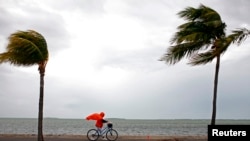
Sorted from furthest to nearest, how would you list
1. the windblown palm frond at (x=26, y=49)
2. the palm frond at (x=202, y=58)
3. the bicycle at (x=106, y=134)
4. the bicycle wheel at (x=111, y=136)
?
the bicycle wheel at (x=111, y=136), the bicycle at (x=106, y=134), the palm frond at (x=202, y=58), the windblown palm frond at (x=26, y=49)

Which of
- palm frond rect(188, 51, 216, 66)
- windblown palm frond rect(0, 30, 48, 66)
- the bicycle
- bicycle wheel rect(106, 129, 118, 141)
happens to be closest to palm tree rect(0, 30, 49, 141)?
windblown palm frond rect(0, 30, 48, 66)

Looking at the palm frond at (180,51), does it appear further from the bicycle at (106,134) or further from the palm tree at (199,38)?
the bicycle at (106,134)

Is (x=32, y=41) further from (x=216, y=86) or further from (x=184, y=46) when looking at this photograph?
(x=216, y=86)

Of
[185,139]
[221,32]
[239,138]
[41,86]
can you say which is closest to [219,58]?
[221,32]

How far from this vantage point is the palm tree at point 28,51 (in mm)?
19500

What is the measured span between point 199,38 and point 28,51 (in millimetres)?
9261

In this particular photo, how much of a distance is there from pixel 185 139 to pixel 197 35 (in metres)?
6.77

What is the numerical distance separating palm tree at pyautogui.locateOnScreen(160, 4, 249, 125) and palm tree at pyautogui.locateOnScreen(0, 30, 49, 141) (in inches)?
268

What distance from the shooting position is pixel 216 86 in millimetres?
21188

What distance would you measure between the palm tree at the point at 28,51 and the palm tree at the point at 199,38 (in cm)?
682

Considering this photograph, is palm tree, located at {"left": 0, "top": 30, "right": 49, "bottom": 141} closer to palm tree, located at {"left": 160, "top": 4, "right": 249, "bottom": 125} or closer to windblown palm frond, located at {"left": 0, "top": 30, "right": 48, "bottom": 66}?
windblown palm frond, located at {"left": 0, "top": 30, "right": 48, "bottom": 66}

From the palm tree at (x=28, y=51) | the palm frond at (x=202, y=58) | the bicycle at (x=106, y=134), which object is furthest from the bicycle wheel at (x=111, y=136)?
the palm frond at (x=202, y=58)

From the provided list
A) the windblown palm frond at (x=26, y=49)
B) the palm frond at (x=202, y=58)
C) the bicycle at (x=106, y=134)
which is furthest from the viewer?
the bicycle at (x=106, y=134)

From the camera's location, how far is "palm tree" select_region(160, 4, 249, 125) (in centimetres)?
2111
